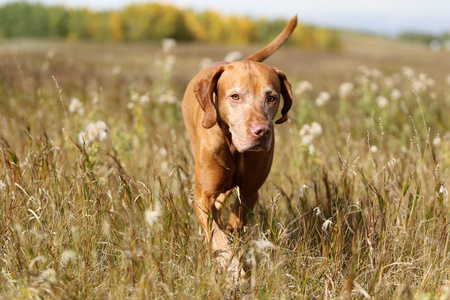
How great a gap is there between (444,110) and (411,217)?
422cm

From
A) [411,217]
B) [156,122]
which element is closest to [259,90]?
[411,217]

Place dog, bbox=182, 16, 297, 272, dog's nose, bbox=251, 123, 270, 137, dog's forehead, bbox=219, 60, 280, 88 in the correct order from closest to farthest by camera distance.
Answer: dog's nose, bbox=251, 123, 270, 137
dog, bbox=182, 16, 297, 272
dog's forehead, bbox=219, 60, 280, 88

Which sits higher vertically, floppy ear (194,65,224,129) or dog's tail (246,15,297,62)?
dog's tail (246,15,297,62)

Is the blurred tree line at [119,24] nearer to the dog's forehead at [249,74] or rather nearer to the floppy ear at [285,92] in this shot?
the floppy ear at [285,92]

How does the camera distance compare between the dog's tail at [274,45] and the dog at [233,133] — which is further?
the dog's tail at [274,45]

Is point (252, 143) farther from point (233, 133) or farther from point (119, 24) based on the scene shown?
point (119, 24)

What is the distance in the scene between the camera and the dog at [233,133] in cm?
231

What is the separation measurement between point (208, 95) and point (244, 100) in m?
0.23

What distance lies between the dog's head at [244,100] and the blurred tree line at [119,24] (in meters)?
54.4

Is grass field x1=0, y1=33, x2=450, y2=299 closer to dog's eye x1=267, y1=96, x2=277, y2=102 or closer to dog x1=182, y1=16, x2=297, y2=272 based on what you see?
dog x1=182, y1=16, x2=297, y2=272

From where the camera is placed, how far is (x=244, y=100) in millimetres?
2408

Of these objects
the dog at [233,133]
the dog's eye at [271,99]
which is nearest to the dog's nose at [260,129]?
the dog at [233,133]

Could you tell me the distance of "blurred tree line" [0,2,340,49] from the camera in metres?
55.5

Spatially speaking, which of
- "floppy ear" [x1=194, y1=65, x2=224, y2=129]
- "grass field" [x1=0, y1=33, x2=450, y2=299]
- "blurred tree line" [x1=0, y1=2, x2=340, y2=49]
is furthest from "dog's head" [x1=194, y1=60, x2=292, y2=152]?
"blurred tree line" [x1=0, y1=2, x2=340, y2=49]
